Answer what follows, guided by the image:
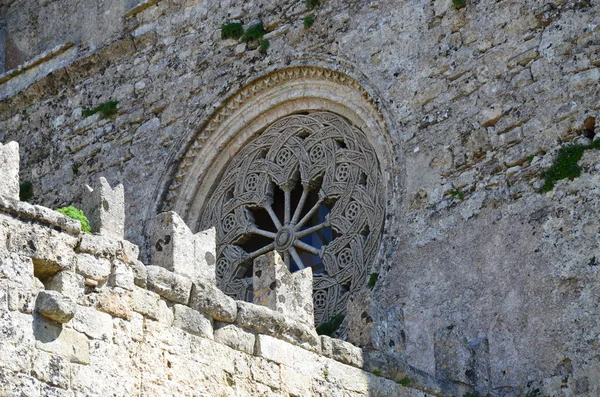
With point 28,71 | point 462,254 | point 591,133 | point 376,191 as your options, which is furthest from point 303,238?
point 28,71

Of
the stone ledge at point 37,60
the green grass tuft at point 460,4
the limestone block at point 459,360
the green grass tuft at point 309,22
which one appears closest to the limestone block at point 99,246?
the limestone block at point 459,360

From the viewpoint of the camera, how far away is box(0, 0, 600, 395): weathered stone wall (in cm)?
1148

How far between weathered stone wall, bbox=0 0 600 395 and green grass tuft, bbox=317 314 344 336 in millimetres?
512

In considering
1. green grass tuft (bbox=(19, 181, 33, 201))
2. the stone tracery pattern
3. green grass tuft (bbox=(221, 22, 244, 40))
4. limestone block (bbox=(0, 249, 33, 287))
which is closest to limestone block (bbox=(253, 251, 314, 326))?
limestone block (bbox=(0, 249, 33, 287))

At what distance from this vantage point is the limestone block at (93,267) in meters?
8.74

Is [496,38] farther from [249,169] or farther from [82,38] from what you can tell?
[82,38]

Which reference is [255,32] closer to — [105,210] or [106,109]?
[106,109]

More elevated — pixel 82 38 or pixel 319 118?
pixel 82 38

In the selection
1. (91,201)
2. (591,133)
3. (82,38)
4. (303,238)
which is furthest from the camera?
(82,38)

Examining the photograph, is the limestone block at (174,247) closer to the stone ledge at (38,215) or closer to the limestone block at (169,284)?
the limestone block at (169,284)

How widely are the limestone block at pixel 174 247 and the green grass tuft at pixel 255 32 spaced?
527 centimetres

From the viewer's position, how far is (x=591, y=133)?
1184cm

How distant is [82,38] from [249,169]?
296 cm

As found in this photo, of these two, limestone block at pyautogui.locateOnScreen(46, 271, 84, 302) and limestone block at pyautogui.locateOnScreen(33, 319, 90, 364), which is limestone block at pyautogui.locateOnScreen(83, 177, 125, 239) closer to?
limestone block at pyautogui.locateOnScreen(46, 271, 84, 302)
